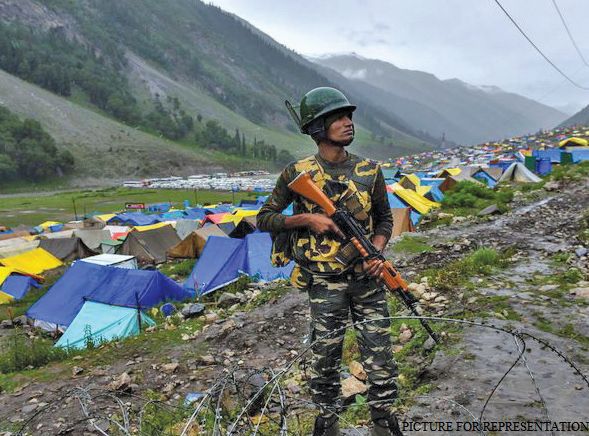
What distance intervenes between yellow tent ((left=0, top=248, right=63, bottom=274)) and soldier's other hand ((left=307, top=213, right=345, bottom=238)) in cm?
1915

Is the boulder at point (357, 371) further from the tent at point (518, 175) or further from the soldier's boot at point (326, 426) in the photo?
the tent at point (518, 175)

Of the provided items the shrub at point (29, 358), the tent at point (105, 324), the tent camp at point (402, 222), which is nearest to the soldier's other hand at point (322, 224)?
the shrub at point (29, 358)

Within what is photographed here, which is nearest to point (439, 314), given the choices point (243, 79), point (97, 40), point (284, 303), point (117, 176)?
point (284, 303)

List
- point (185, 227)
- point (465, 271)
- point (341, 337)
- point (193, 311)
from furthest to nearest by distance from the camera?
point (185, 227)
point (193, 311)
point (465, 271)
point (341, 337)

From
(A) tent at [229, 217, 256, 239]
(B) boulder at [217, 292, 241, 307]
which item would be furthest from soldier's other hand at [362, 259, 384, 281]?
(A) tent at [229, 217, 256, 239]

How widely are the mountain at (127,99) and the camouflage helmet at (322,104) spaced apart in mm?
69838

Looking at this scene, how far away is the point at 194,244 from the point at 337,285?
18132mm

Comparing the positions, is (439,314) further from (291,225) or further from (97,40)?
(97,40)

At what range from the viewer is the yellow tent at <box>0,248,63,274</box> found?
1859 centimetres

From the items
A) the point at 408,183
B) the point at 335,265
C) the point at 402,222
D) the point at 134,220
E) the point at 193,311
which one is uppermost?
the point at 335,265

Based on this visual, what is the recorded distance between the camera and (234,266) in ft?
40.4

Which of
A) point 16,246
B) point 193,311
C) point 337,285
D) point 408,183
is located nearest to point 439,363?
point 337,285

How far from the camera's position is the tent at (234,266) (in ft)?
39.3

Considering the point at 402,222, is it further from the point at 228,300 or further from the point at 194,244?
the point at 194,244
